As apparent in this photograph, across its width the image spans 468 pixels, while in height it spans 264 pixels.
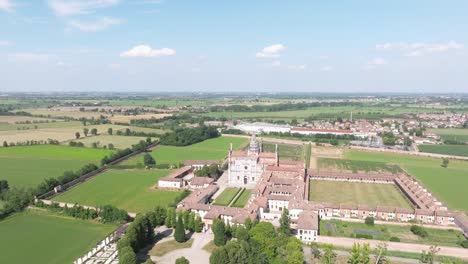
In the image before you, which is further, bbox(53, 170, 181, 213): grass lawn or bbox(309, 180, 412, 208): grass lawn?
bbox(309, 180, 412, 208): grass lawn

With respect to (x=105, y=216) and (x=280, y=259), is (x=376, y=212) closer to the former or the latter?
(x=280, y=259)

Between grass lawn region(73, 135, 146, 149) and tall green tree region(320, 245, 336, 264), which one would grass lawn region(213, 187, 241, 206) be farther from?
grass lawn region(73, 135, 146, 149)

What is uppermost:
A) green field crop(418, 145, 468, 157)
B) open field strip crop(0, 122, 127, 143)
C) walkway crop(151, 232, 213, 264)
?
open field strip crop(0, 122, 127, 143)

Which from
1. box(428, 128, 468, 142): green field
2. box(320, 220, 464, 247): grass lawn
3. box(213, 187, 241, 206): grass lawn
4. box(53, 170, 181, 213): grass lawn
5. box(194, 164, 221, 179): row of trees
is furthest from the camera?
box(428, 128, 468, 142): green field

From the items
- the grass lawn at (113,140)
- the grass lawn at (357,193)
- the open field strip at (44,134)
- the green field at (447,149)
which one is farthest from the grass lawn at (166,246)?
the green field at (447,149)

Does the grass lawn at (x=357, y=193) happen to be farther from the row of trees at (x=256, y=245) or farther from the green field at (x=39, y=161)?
the green field at (x=39, y=161)

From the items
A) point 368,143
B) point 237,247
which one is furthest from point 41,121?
point 237,247

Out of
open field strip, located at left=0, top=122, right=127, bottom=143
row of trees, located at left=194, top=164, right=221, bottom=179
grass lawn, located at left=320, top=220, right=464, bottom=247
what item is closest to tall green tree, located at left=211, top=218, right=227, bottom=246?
grass lawn, located at left=320, top=220, right=464, bottom=247
